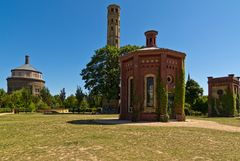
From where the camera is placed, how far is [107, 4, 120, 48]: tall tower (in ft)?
221

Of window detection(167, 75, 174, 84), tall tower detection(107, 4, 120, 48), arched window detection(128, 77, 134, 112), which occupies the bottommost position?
arched window detection(128, 77, 134, 112)

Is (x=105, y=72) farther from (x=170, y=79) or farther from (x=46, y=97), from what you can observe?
(x=46, y=97)

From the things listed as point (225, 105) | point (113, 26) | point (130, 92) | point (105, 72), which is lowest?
point (225, 105)

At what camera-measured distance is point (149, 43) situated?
94.3ft

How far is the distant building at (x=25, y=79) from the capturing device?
3233 inches

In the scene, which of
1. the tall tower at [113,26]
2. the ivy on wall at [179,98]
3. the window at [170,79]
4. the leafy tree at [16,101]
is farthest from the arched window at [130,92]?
the tall tower at [113,26]

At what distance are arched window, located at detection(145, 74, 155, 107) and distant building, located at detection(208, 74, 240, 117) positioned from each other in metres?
22.5

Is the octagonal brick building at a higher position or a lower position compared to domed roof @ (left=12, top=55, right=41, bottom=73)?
lower

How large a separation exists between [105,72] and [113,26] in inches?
1166

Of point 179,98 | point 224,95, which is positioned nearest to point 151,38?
point 179,98

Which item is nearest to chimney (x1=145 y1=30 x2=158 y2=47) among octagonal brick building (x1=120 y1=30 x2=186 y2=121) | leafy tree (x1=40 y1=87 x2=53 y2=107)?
octagonal brick building (x1=120 y1=30 x2=186 y2=121)

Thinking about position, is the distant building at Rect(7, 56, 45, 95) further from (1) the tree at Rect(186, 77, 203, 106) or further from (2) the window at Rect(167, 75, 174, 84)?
(2) the window at Rect(167, 75, 174, 84)

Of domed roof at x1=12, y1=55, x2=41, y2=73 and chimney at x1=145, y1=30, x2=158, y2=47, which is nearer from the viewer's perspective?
chimney at x1=145, y1=30, x2=158, y2=47

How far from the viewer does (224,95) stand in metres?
39.8
